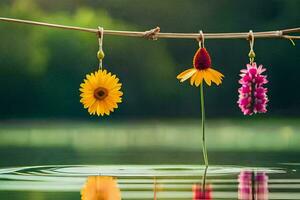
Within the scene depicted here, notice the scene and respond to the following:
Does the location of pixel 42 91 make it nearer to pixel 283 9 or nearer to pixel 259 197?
pixel 283 9

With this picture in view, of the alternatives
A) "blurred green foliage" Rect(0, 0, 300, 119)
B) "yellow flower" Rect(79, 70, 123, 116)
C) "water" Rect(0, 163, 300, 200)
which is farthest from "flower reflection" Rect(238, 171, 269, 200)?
"blurred green foliage" Rect(0, 0, 300, 119)

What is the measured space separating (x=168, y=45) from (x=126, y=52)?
2.24 ft

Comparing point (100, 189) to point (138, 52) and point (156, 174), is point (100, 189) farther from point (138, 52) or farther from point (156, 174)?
point (138, 52)

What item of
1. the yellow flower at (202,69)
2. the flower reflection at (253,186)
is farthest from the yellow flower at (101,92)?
the flower reflection at (253,186)

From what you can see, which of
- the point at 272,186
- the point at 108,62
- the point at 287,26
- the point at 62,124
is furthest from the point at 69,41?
the point at 272,186

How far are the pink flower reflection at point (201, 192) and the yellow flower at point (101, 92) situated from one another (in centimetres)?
39

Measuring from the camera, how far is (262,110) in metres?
4.17

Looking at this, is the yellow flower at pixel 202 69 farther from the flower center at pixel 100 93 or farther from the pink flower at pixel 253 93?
the flower center at pixel 100 93

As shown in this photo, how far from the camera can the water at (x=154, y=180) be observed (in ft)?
13.7

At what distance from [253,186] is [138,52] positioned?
14832 millimetres

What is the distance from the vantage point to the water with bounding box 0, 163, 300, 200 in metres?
4.17

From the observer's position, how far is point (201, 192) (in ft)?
13.6

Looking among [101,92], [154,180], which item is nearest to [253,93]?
[101,92]

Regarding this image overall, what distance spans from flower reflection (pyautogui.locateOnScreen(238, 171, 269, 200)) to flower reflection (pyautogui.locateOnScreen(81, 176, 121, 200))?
40 cm
